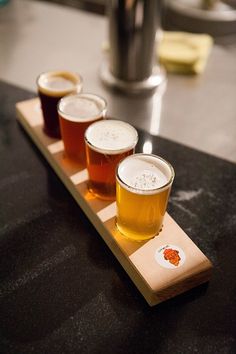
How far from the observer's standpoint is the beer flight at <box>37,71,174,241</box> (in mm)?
815

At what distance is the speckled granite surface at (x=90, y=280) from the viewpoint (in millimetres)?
731

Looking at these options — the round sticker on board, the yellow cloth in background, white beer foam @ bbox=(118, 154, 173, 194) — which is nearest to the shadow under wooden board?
the round sticker on board

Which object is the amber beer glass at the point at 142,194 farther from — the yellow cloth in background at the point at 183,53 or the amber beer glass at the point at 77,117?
the yellow cloth in background at the point at 183,53

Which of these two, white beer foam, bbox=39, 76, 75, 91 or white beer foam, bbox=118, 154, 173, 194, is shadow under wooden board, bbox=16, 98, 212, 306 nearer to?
white beer foam, bbox=118, 154, 173, 194

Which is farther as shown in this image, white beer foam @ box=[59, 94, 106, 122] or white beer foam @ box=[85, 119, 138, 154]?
white beer foam @ box=[59, 94, 106, 122]

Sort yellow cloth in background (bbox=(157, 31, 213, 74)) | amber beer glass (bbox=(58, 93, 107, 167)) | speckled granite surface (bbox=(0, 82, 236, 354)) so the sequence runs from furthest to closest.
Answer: yellow cloth in background (bbox=(157, 31, 213, 74))
amber beer glass (bbox=(58, 93, 107, 167))
speckled granite surface (bbox=(0, 82, 236, 354))

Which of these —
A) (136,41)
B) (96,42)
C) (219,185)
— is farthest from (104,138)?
(96,42)

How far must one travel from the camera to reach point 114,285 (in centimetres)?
82

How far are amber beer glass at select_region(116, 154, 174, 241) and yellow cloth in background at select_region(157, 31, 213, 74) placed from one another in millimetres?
826

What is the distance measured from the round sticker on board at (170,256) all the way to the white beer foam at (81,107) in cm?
38

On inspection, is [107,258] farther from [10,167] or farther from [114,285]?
[10,167]

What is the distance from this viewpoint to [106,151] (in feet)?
2.90

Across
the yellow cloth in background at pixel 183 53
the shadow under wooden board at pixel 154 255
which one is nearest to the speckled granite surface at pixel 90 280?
the shadow under wooden board at pixel 154 255

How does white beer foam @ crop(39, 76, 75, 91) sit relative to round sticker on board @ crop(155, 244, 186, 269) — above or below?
above
